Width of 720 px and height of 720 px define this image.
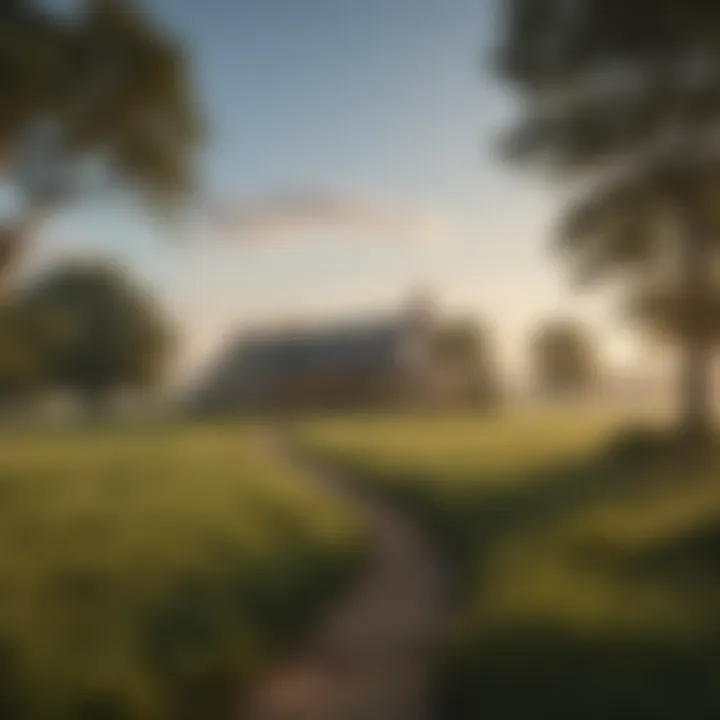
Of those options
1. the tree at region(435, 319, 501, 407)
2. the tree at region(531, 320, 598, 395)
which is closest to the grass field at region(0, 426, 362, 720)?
the tree at region(435, 319, 501, 407)

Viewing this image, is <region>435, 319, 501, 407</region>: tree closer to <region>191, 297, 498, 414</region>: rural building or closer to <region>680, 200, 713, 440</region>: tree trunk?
<region>191, 297, 498, 414</region>: rural building

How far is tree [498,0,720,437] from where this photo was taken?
1911 mm

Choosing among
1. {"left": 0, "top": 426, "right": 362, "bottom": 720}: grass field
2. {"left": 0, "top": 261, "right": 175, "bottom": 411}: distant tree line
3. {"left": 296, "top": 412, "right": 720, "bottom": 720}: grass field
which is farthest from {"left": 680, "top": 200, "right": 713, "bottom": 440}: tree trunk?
{"left": 0, "top": 261, "right": 175, "bottom": 411}: distant tree line

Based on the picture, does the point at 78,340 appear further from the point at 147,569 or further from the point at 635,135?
the point at 635,135

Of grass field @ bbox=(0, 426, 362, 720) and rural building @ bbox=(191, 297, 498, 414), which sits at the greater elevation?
rural building @ bbox=(191, 297, 498, 414)

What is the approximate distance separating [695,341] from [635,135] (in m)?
0.52

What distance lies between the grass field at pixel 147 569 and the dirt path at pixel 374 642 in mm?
52

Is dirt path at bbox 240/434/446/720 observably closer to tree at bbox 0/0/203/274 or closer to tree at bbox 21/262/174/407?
tree at bbox 21/262/174/407

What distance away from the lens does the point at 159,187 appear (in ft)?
6.16

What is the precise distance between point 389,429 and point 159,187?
2.54 feet

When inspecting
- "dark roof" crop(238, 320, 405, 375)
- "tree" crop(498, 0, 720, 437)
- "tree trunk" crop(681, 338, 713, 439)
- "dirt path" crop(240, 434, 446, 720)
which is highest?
"tree" crop(498, 0, 720, 437)

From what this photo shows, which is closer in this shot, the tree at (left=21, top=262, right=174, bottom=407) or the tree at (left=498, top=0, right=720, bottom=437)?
the tree at (left=21, top=262, right=174, bottom=407)

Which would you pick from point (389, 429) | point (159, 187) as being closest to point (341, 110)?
point (159, 187)

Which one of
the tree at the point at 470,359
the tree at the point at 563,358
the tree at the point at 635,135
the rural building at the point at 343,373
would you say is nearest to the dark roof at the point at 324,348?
the rural building at the point at 343,373
